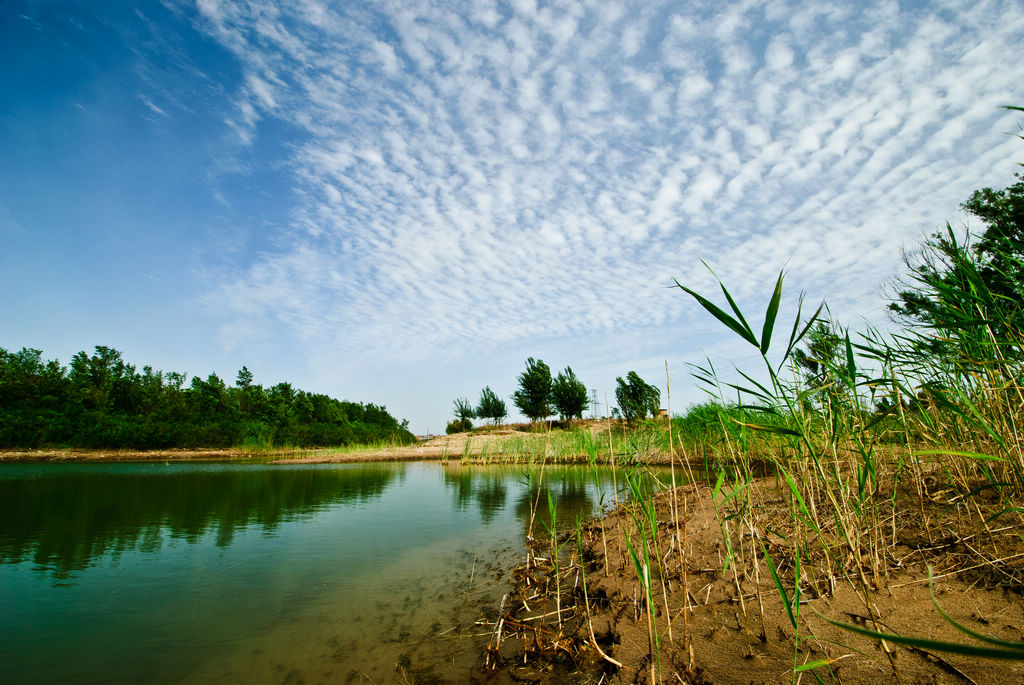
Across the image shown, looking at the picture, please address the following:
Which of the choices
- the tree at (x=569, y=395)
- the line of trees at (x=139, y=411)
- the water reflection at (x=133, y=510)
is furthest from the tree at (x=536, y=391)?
the water reflection at (x=133, y=510)

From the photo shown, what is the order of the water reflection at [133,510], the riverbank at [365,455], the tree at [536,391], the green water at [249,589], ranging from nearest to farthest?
the green water at [249,589] < the water reflection at [133,510] < the riverbank at [365,455] < the tree at [536,391]

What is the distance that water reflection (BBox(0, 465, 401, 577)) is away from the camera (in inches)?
225

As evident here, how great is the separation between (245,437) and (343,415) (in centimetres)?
1273

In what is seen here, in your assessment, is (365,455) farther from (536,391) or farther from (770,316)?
(770,316)

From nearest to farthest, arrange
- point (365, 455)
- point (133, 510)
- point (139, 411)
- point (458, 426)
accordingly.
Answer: point (133, 510) < point (365, 455) < point (139, 411) < point (458, 426)

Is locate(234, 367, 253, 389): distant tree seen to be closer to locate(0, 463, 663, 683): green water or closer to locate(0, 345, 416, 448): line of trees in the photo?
locate(0, 345, 416, 448): line of trees

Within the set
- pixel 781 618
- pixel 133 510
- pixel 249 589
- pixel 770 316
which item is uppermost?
pixel 770 316

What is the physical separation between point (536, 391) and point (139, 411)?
1245 inches

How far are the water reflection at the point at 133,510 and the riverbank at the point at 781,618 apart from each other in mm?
5445

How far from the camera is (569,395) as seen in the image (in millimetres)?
36469

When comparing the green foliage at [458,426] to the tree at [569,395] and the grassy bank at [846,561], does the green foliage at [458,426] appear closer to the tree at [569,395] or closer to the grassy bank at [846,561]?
the tree at [569,395]

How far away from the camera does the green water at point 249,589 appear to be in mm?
2895

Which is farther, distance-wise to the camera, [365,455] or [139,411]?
[139,411]

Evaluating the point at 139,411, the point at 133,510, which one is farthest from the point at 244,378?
the point at 133,510
